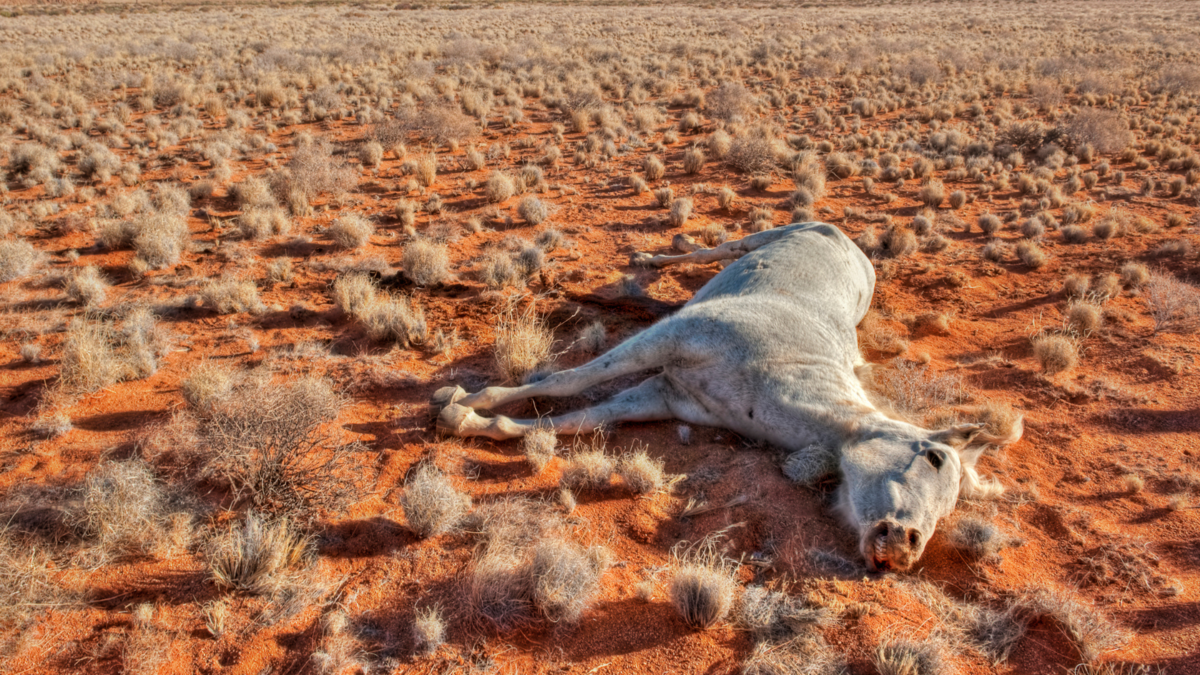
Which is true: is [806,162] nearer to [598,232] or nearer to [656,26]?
[598,232]

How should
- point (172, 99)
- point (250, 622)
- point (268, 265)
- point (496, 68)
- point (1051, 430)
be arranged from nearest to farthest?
point (250, 622) < point (1051, 430) < point (268, 265) < point (172, 99) < point (496, 68)

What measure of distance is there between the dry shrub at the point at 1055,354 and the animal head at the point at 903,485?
269cm

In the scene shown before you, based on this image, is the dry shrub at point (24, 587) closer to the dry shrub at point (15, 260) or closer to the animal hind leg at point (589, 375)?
the animal hind leg at point (589, 375)

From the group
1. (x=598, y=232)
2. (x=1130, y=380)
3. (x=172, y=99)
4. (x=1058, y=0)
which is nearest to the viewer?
(x=1130, y=380)

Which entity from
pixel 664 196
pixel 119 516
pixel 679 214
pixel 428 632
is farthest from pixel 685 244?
pixel 119 516

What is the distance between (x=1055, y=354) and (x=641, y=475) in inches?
190

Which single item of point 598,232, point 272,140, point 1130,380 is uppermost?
point 272,140

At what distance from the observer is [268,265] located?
7.62 metres

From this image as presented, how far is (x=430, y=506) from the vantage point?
3.70m

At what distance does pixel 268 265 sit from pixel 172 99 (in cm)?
1371

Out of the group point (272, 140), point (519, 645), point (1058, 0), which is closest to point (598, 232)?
point (519, 645)

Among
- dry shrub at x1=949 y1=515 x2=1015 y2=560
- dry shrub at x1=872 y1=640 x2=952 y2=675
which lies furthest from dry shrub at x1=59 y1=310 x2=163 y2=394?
dry shrub at x1=949 y1=515 x2=1015 y2=560

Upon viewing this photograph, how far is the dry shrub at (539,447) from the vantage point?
439 cm

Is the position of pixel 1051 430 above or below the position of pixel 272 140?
below
